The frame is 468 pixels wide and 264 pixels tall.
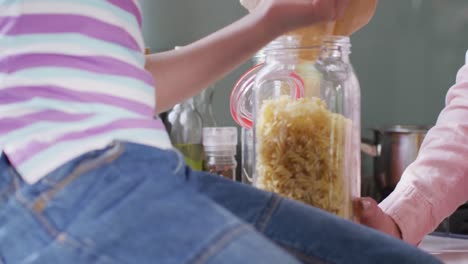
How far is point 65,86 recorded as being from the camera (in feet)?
1.58

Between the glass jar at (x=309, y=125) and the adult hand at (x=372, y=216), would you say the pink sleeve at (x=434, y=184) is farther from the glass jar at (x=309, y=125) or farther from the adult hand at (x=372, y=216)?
the glass jar at (x=309, y=125)

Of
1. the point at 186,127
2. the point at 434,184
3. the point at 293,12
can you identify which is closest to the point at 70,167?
the point at 293,12

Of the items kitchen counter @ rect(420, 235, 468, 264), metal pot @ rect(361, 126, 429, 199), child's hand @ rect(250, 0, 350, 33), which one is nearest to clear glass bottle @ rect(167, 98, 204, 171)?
metal pot @ rect(361, 126, 429, 199)

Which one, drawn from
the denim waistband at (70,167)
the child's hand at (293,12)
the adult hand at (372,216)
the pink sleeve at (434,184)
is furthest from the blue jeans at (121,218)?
the pink sleeve at (434,184)

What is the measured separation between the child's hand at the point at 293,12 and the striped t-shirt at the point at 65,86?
8.0 inches

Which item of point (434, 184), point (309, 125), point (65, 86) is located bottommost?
point (434, 184)

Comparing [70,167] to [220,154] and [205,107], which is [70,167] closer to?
[220,154]

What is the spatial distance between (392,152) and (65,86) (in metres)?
1.02

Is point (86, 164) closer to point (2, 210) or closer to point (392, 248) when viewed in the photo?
point (2, 210)

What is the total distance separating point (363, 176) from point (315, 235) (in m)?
1.10

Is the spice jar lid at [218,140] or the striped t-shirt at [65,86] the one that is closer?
the striped t-shirt at [65,86]

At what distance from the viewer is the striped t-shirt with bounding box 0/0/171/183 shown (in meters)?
0.46

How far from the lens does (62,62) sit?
490 millimetres

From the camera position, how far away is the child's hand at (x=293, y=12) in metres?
0.68
